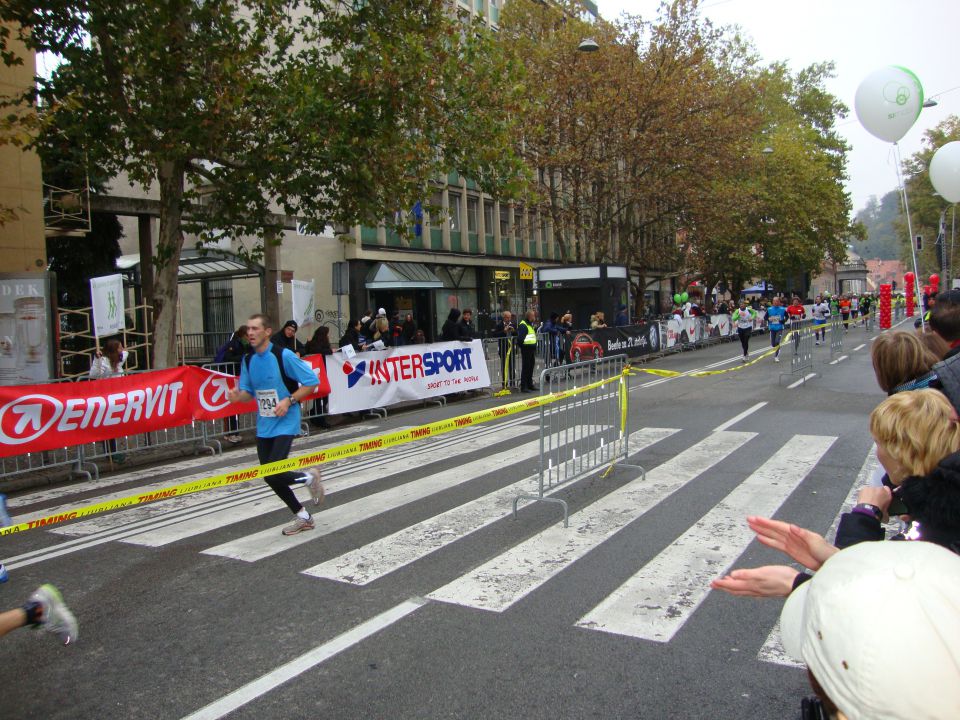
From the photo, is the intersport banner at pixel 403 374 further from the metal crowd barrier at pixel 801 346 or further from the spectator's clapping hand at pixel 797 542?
the spectator's clapping hand at pixel 797 542

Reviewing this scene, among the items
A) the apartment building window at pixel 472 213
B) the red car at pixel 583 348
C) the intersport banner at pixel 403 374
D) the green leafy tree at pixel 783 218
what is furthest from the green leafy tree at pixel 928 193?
the intersport banner at pixel 403 374

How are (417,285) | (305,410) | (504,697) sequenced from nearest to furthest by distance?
(504,697) < (305,410) < (417,285)

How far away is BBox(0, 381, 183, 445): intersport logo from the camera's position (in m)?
8.34

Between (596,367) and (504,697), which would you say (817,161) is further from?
(504,697)

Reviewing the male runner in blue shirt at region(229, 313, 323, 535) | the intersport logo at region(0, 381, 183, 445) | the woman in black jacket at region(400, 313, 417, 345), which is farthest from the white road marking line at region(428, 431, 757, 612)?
the woman in black jacket at region(400, 313, 417, 345)

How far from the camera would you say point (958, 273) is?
214ft

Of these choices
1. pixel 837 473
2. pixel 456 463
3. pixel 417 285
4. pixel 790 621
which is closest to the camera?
pixel 790 621

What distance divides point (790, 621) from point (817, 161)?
5111 centimetres

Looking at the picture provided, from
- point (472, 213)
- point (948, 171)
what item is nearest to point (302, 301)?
point (948, 171)

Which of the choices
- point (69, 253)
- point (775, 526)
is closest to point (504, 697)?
point (775, 526)

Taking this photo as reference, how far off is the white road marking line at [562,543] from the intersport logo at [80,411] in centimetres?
622

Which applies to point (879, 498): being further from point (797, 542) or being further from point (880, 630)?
point (880, 630)

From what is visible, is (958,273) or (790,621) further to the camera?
(958,273)

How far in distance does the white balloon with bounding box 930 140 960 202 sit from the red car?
9.77 metres
